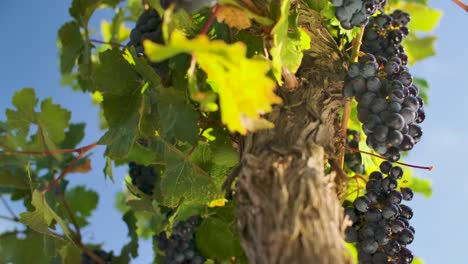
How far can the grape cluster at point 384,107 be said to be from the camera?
1144 mm

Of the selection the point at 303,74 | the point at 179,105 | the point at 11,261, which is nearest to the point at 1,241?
the point at 11,261

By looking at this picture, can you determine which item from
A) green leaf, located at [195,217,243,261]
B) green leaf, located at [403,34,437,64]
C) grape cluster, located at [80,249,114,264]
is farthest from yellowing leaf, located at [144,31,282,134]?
grape cluster, located at [80,249,114,264]

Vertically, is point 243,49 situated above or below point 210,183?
above

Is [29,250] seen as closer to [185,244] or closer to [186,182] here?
[185,244]

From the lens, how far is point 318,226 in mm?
848

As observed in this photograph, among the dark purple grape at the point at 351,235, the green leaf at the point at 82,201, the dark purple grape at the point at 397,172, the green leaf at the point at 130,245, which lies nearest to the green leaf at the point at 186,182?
the dark purple grape at the point at 351,235

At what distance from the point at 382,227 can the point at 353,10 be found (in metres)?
0.48

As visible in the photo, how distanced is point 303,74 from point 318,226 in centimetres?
46

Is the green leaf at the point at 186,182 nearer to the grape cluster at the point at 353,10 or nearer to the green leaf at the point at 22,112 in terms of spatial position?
the grape cluster at the point at 353,10

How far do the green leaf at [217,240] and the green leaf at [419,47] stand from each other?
864mm

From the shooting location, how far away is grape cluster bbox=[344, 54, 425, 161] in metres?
1.14

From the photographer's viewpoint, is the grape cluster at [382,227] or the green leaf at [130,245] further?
the green leaf at [130,245]

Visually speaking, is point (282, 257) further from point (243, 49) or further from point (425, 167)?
point (425, 167)

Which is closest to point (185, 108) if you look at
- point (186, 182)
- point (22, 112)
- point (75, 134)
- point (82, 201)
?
point (186, 182)
